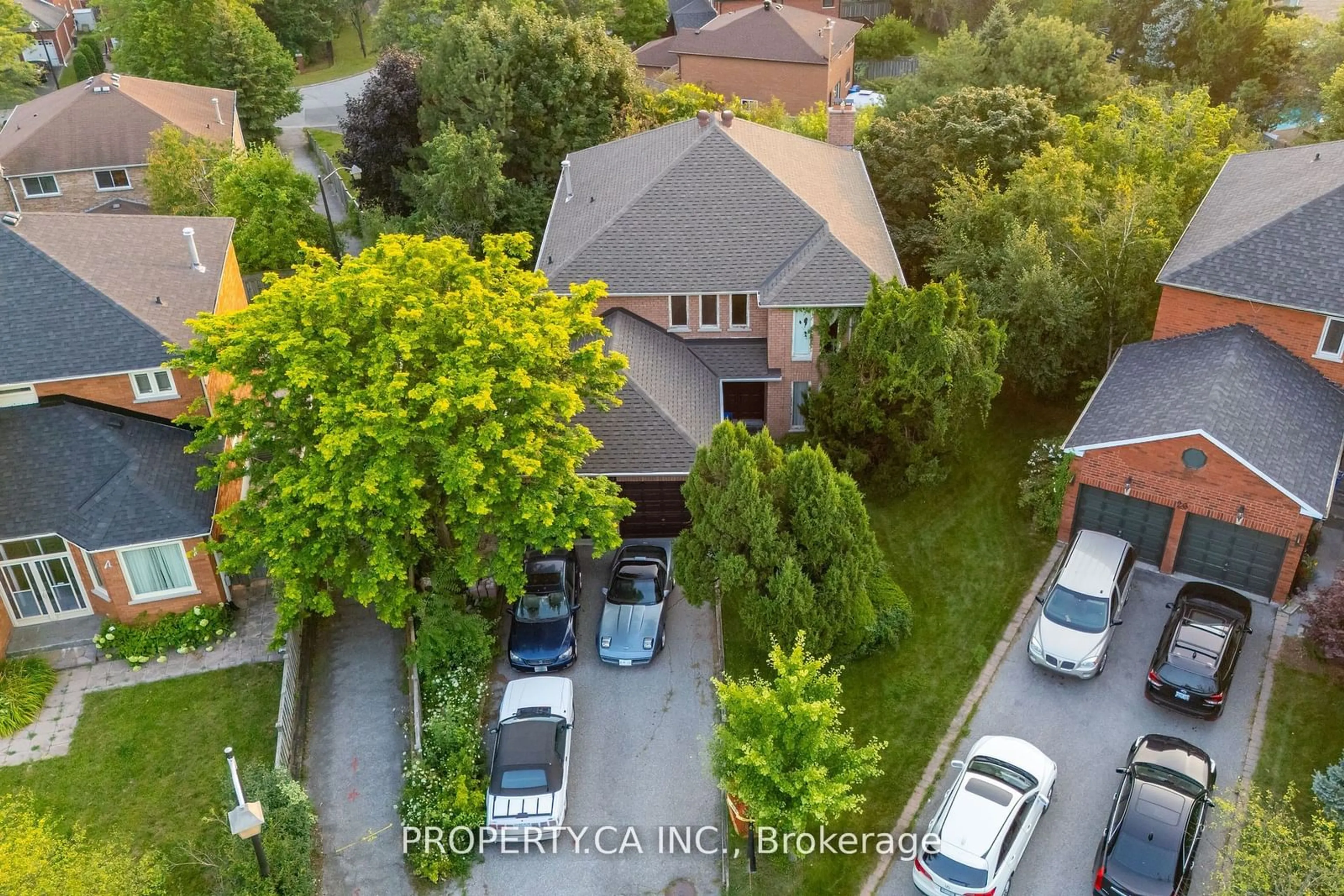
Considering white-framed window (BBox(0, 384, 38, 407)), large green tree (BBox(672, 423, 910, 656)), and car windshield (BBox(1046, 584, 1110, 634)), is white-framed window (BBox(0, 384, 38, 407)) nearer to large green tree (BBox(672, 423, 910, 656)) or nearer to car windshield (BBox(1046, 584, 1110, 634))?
large green tree (BBox(672, 423, 910, 656))

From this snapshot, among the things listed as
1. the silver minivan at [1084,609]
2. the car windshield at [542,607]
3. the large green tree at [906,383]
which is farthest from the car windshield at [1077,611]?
the car windshield at [542,607]

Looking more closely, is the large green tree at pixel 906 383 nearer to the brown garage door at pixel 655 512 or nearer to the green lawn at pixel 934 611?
the green lawn at pixel 934 611

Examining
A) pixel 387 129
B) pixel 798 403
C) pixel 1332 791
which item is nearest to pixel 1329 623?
pixel 1332 791

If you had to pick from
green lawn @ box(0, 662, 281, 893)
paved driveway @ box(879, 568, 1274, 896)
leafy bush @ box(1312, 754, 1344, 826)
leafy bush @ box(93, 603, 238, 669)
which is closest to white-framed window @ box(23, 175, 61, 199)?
leafy bush @ box(93, 603, 238, 669)

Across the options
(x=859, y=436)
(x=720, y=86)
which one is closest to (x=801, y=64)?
(x=720, y=86)

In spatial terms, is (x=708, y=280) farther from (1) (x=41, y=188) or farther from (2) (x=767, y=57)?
(1) (x=41, y=188)
